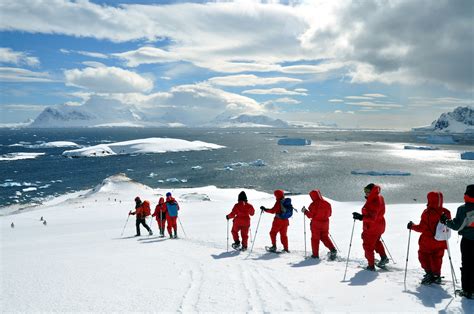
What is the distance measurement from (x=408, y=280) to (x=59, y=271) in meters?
6.58

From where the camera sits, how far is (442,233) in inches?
231

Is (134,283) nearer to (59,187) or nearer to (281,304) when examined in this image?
(281,304)

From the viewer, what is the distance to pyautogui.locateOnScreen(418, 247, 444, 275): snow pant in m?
6.08

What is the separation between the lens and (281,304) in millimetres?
5062

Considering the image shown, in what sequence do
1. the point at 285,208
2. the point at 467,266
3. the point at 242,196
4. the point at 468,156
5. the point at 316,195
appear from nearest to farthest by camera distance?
the point at 467,266, the point at 316,195, the point at 285,208, the point at 242,196, the point at 468,156

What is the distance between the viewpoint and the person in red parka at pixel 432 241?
6.05 m

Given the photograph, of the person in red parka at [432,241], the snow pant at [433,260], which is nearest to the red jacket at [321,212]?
the person in red parka at [432,241]

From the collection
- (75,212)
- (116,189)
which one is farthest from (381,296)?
(116,189)

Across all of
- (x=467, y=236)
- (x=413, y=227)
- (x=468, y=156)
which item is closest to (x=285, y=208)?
(x=413, y=227)

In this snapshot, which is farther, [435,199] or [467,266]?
[435,199]

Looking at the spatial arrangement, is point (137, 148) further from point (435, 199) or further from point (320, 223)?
point (435, 199)

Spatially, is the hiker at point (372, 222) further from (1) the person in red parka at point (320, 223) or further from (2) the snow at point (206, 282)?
(1) the person in red parka at point (320, 223)

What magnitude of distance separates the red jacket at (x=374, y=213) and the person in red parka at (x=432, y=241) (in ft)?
2.42

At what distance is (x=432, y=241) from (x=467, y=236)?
0.76m
